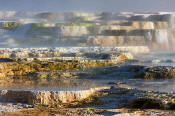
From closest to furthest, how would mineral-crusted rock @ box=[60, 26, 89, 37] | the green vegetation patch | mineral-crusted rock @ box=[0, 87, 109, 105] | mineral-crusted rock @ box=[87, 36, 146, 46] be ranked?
mineral-crusted rock @ box=[0, 87, 109, 105] → mineral-crusted rock @ box=[87, 36, 146, 46] → mineral-crusted rock @ box=[60, 26, 89, 37] → the green vegetation patch

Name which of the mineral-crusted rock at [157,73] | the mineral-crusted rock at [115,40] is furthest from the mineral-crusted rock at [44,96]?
the mineral-crusted rock at [115,40]

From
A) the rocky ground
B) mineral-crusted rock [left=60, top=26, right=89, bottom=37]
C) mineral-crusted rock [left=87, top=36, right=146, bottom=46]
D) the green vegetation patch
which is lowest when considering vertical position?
the rocky ground

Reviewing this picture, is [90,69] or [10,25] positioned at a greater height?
[10,25]

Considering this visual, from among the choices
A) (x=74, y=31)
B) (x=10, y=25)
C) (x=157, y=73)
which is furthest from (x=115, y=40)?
(x=157, y=73)

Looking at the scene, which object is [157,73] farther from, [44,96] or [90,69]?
[44,96]

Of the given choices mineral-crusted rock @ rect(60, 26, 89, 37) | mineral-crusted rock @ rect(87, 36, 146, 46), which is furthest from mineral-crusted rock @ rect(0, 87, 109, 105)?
mineral-crusted rock @ rect(60, 26, 89, 37)

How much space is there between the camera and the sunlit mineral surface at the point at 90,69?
8039mm

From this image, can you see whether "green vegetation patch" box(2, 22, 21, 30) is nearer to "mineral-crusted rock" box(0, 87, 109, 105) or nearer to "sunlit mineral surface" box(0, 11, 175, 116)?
"sunlit mineral surface" box(0, 11, 175, 116)

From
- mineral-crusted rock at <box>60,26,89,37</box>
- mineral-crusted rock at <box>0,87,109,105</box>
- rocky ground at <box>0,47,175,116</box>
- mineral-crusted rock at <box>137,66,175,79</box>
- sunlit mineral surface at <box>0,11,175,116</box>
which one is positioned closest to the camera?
rocky ground at <box>0,47,175,116</box>

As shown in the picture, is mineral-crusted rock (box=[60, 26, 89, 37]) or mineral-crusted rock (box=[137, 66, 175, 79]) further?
mineral-crusted rock (box=[60, 26, 89, 37])

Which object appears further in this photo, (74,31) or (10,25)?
(10,25)

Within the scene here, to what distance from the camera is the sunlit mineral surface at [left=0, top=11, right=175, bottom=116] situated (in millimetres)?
8039

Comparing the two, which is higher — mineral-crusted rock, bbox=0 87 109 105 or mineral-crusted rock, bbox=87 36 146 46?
mineral-crusted rock, bbox=87 36 146 46

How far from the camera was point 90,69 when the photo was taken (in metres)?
14.5
